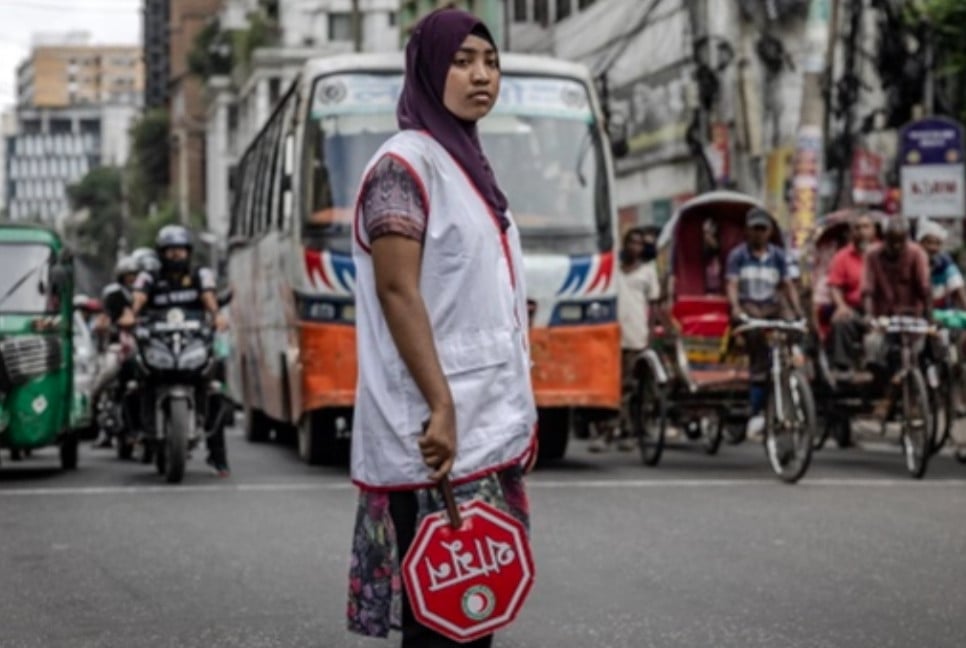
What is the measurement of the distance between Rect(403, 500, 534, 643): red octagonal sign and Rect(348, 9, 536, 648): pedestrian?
6 cm

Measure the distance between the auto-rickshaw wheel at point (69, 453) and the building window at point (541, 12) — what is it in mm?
37291

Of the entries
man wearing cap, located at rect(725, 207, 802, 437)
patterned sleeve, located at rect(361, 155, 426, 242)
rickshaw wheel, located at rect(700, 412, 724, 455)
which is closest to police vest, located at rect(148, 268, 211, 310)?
man wearing cap, located at rect(725, 207, 802, 437)

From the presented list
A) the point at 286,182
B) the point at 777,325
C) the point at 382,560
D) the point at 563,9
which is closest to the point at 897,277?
the point at 777,325

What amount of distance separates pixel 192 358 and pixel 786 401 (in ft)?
13.0

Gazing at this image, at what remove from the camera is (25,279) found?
16.8m

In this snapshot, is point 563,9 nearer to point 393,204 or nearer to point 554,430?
point 554,430

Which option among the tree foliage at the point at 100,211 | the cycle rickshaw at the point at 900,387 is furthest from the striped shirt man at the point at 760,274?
the tree foliage at the point at 100,211

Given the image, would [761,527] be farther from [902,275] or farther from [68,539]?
[902,275]

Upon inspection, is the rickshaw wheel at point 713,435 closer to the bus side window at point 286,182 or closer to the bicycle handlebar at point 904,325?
the bicycle handlebar at point 904,325

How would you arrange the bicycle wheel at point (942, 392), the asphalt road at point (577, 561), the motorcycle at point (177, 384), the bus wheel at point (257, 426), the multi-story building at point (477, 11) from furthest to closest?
the multi-story building at point (477, 11)
the bus wheel at point (257, 426)
the bicycle wheel at point (942, 392)
the motorcycle at point (177, 384)
the asphalt road at point (577, 561)

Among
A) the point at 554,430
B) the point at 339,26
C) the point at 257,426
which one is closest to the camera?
the point at 554,430

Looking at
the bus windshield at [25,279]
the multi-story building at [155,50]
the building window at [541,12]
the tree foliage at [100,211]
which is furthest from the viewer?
the multi-story building at [155,50]

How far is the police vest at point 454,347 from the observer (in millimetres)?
4922

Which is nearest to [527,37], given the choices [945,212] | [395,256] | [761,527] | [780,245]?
[945,212]
